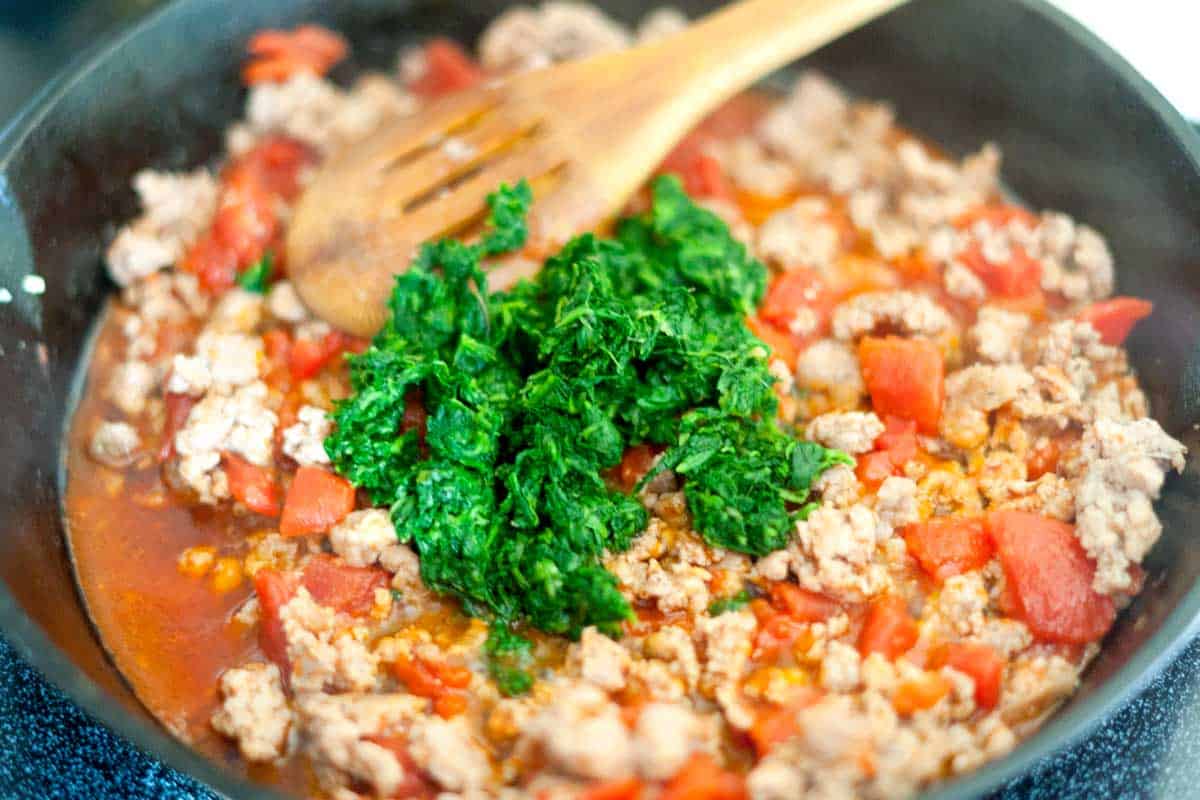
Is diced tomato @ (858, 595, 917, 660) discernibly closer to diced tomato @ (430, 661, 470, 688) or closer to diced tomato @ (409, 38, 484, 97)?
diced tomato @ (430, 661, 470, 688)

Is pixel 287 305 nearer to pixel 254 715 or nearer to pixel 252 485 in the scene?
pixel 252 485

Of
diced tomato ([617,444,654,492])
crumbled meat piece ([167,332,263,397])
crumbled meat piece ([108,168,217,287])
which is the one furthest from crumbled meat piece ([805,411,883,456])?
crumbled meat piece ([108,168,217,287])

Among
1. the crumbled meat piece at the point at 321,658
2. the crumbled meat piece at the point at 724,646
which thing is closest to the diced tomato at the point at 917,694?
the crumbled meat piece at the point at 724,646

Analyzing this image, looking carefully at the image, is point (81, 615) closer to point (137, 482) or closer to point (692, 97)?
point (137, 482)

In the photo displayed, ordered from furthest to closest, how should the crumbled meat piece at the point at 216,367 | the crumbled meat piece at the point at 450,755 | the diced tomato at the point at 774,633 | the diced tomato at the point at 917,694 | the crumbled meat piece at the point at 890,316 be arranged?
the crumbled meat piece at the point at 890,316 < the crumbled meat piece at the point at 216,367 < the diced tomato at the point at 774,633 < the diced tomato at the point at 917,694 < the crumbled meat piece at the point at 450,755

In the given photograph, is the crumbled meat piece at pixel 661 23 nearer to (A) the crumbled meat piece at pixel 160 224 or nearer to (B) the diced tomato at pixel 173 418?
(A) the crumbled meat piece at pixel 160 224
